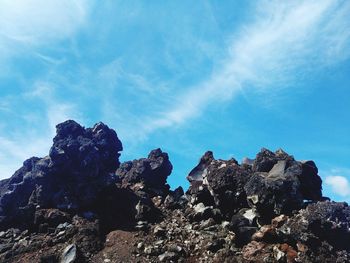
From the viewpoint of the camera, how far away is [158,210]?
44.9 m

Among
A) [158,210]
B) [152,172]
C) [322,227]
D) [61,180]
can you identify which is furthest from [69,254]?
[322,227]

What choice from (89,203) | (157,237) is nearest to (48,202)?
(89,203)

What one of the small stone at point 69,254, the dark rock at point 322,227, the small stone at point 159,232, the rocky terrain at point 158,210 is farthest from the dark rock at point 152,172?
the dark rock at point 322,227

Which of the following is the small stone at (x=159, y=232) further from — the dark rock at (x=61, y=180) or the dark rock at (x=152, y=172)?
the dark rock at (x=152, y=172)

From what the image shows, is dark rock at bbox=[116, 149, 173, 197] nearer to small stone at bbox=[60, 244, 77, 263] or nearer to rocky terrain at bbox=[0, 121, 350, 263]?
rocky terrain at bbox=[0, 121, 350, 263]

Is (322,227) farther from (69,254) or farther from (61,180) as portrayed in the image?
(61,180)

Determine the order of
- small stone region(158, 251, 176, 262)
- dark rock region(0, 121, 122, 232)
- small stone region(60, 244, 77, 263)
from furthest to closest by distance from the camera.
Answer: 1. dark rock region(0, 121, 122, 232)
2. small stone region(60, 244, 77, 263)
3. small stone region(158, 251, 176, 262)

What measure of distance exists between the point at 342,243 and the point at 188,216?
52.1ft

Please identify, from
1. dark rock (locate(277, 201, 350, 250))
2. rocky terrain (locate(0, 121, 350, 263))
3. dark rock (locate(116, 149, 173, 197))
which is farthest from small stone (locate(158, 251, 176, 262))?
dark rock (locate(116, 149, 173, 197))

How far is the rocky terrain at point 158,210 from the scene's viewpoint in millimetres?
32094

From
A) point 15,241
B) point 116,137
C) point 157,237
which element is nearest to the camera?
point 157,237

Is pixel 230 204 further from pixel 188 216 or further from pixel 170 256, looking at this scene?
pixel 170 256

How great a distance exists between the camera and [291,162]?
4100 cm

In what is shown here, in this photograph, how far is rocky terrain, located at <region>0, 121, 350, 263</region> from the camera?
105ft
